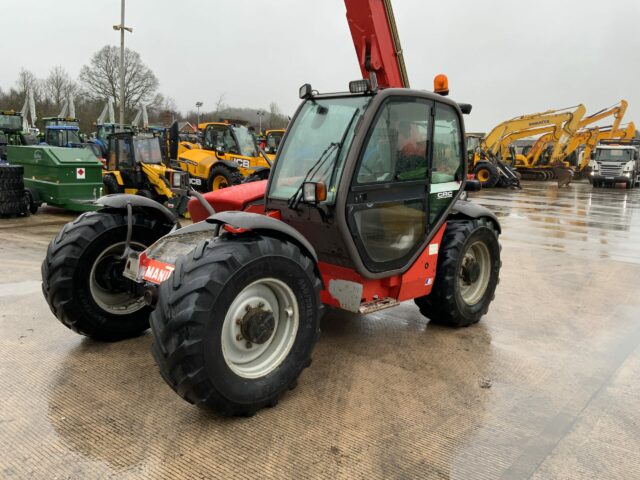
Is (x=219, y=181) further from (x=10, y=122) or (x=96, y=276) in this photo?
(x=10, y=122)

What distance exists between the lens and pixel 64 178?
10.8 m

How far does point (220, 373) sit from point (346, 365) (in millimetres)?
1248

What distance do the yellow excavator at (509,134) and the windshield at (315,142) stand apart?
836 inches

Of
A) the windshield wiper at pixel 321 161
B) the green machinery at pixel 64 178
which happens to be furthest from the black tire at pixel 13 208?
the windshield wiper at pixel 321 161

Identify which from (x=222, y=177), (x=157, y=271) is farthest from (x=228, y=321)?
(x=222, y=177)

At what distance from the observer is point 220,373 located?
279cm

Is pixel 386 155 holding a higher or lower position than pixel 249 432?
higher

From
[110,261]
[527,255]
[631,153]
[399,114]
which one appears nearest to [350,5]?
[399,114]

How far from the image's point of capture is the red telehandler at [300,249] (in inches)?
110

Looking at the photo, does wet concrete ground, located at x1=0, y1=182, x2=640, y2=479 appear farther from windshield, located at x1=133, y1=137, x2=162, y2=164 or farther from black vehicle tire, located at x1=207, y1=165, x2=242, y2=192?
black vehicle tire, located at x1=207, y1=165, x2=242, y2=192

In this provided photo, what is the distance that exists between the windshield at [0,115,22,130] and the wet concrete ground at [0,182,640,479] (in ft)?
62.3

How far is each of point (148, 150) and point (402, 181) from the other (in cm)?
979

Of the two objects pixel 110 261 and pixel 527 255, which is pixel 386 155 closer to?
pixel 110 261

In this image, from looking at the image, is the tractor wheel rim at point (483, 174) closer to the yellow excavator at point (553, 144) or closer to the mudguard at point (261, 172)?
the yellow excavator at point (553, 144)
